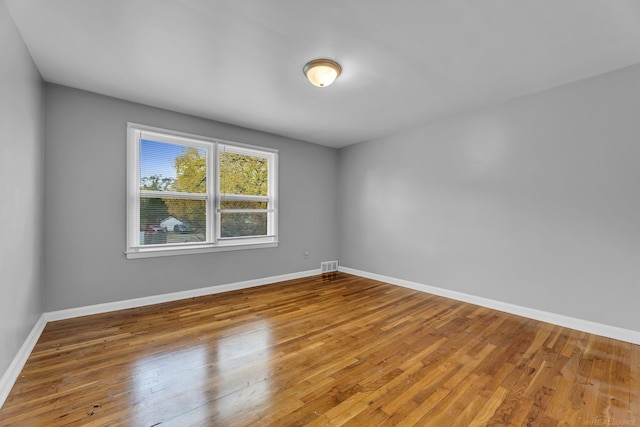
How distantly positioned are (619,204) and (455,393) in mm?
2547

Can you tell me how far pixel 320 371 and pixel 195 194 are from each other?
9.62ft

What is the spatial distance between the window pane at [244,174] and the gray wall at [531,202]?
6.95ft

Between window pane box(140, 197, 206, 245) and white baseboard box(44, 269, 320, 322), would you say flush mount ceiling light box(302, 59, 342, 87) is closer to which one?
window pane box(140, 197, 206, 245)

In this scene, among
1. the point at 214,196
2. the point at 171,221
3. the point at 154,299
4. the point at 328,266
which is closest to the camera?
the point at 154,299

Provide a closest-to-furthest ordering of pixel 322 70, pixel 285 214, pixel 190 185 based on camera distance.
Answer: pixel 322 70
pixel 190 185
pixel 285 214

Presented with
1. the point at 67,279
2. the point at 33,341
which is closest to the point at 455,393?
the point at 33,341

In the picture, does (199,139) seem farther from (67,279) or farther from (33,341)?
(33,341)

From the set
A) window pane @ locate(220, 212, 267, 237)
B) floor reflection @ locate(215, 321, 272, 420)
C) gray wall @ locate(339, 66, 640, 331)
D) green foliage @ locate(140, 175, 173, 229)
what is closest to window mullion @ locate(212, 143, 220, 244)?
window pane @ locate(220, 212, 267, 237)

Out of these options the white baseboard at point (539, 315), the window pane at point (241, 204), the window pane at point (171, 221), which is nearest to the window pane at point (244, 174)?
the window pane at point (241, 204)

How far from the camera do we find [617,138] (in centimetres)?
272

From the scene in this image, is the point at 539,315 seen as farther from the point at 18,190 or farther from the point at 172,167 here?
the point at 18,190

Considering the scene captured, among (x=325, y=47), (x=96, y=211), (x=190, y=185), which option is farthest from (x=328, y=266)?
(x=325, y=47)

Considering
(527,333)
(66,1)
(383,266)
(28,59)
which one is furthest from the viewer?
(383,266)

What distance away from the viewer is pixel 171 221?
374 cm
